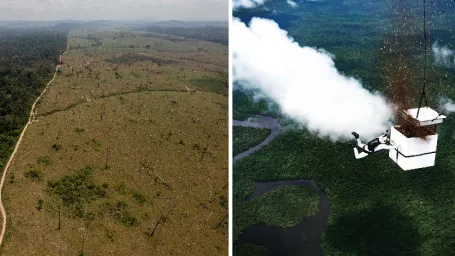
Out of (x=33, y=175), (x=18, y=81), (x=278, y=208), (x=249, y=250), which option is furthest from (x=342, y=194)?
(x=18, y=81)

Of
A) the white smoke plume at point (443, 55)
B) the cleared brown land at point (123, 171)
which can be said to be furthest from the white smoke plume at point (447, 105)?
the cleared brown land at point (123, 171)

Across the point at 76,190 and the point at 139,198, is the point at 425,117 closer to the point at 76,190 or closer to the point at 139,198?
the point at 139,198

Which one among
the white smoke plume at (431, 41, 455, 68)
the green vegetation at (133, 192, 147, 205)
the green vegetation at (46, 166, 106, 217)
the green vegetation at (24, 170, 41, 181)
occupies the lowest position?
the green vegetation at (133, 192, 147, 205)

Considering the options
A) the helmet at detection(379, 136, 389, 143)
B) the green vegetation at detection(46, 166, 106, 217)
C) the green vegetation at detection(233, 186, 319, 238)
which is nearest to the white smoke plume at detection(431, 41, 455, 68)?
the green vegetation at detection(233, 186, 319, 238)

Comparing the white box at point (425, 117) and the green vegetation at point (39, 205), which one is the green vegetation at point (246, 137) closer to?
the green vegetation at point (39, 205)

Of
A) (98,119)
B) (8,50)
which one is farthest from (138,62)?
(98,119)

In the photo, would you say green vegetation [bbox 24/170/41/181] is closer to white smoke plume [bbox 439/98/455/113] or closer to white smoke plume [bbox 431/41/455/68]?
white smoke plume [bbox 439/98/455/113]

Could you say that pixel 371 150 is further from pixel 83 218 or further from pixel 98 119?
pixel 98 119
